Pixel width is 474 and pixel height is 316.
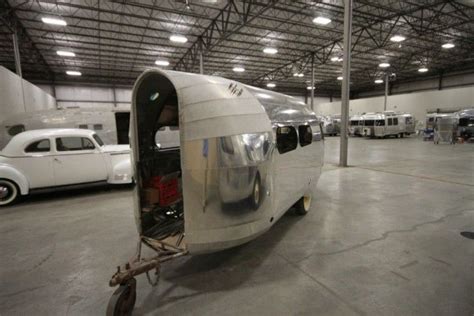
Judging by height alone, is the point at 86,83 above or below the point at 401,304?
above

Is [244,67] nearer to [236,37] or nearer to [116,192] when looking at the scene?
[236,37]

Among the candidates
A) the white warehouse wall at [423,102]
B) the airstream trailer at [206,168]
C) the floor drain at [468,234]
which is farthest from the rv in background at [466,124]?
→ the airstream trailer at [206,168]

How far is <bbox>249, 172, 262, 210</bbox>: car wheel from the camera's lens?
7.87ft

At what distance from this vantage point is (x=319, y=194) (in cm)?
603

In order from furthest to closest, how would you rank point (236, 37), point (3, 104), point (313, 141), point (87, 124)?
point (236, 37), point (87, 124), point (3, 104), point (313, 141)

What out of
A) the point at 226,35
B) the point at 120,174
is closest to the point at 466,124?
the point at 226,35

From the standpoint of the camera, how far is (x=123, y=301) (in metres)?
2.12

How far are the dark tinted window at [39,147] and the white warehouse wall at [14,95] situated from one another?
530 cm

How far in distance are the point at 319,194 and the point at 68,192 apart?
6621mm

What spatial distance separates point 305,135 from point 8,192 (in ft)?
21.4

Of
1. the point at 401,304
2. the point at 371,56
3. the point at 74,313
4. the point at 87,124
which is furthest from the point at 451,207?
the point at 371,56

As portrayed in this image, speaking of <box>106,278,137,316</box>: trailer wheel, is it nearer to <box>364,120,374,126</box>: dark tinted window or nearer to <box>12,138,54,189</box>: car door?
<box>12,138,54,189</box>: car door

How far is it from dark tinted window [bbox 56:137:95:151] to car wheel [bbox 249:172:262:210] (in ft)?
18.2

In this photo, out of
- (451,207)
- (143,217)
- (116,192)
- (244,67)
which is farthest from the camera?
(244,67)
